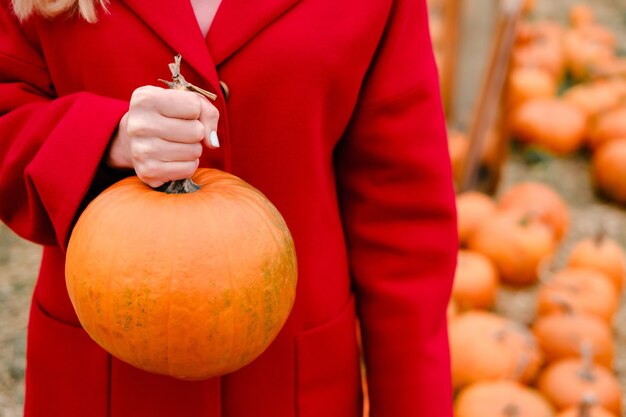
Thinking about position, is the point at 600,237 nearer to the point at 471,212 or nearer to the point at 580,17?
the point at 471,212

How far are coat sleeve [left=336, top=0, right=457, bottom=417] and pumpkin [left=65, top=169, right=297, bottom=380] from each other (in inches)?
13.6

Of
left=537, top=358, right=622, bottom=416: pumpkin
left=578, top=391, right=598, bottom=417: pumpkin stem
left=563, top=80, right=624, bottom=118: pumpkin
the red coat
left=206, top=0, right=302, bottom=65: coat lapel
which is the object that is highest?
left=206, top=0, right=302, bottom=65: coat lapel

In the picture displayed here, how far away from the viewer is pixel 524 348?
2.96 m

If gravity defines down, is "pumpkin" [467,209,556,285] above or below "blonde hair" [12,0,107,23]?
below

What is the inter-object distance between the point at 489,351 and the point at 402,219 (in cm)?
156

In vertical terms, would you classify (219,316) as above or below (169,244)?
below

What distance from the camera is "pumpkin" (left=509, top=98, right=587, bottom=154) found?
5.04 m

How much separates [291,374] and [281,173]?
0.36 m

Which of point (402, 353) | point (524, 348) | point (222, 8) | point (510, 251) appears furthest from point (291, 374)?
point (510, 251)

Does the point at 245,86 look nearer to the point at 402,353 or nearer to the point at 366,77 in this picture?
the point at 366,77

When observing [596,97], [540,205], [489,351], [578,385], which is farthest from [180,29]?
[596,97]

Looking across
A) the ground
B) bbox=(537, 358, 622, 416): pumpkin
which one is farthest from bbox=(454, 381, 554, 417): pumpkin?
the ground

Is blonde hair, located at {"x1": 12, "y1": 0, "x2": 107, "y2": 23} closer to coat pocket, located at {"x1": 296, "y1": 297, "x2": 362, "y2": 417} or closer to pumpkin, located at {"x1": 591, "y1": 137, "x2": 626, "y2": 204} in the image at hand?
coat pocket, located at {"x1": 296, "y1": 297, "x2": 362, "y2": 417}

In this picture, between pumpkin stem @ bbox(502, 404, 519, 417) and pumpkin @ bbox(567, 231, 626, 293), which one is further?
pumpkin @ bbox(567, 231, 626, 293)
